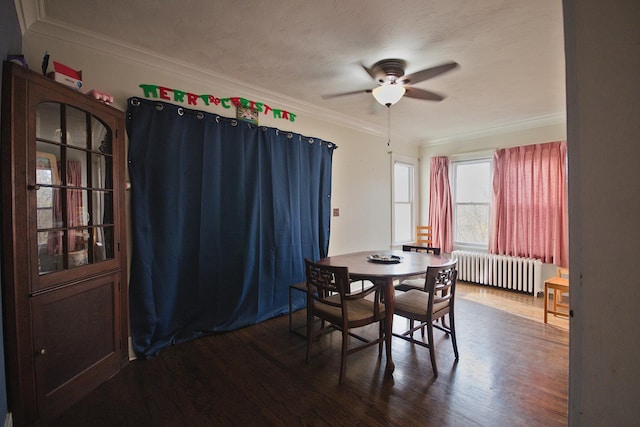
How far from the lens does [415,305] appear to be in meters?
2.30

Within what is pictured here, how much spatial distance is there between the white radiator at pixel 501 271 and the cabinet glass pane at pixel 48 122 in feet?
17.0

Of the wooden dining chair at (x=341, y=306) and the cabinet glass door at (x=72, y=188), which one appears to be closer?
the cabinet glass door at (x=72, y=188)

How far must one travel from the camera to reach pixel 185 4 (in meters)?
1.78

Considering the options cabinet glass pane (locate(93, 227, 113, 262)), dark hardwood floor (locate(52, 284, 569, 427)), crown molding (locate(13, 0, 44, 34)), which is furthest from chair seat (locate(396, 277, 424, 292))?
crown molding (locate(13, 0, 44, 34))

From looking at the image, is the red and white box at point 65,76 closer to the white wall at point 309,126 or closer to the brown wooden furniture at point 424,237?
the white wall at point 309,126

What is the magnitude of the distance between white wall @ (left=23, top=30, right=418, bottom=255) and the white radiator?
1.36 metres

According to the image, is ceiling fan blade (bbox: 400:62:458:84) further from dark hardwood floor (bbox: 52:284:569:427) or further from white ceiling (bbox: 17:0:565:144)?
dark hardwood floor (bbox: 52:284:569:427)

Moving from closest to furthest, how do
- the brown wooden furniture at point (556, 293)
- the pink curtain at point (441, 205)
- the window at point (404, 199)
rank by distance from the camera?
1. the brown wooden furniture at point (556, 293)
2. the pink curtain at point (441, 205)
3. the window at point (404, 199)

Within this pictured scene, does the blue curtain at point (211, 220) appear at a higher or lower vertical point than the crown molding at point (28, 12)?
lower

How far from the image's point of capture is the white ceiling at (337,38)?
5.92ft

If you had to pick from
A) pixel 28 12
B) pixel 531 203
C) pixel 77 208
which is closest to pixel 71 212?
pixel 77 208

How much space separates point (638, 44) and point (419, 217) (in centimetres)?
502

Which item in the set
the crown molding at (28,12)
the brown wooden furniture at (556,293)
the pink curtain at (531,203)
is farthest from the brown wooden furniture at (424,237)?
the crown molding at (28,12)

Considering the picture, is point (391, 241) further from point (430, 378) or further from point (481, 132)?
point (430, 378)
